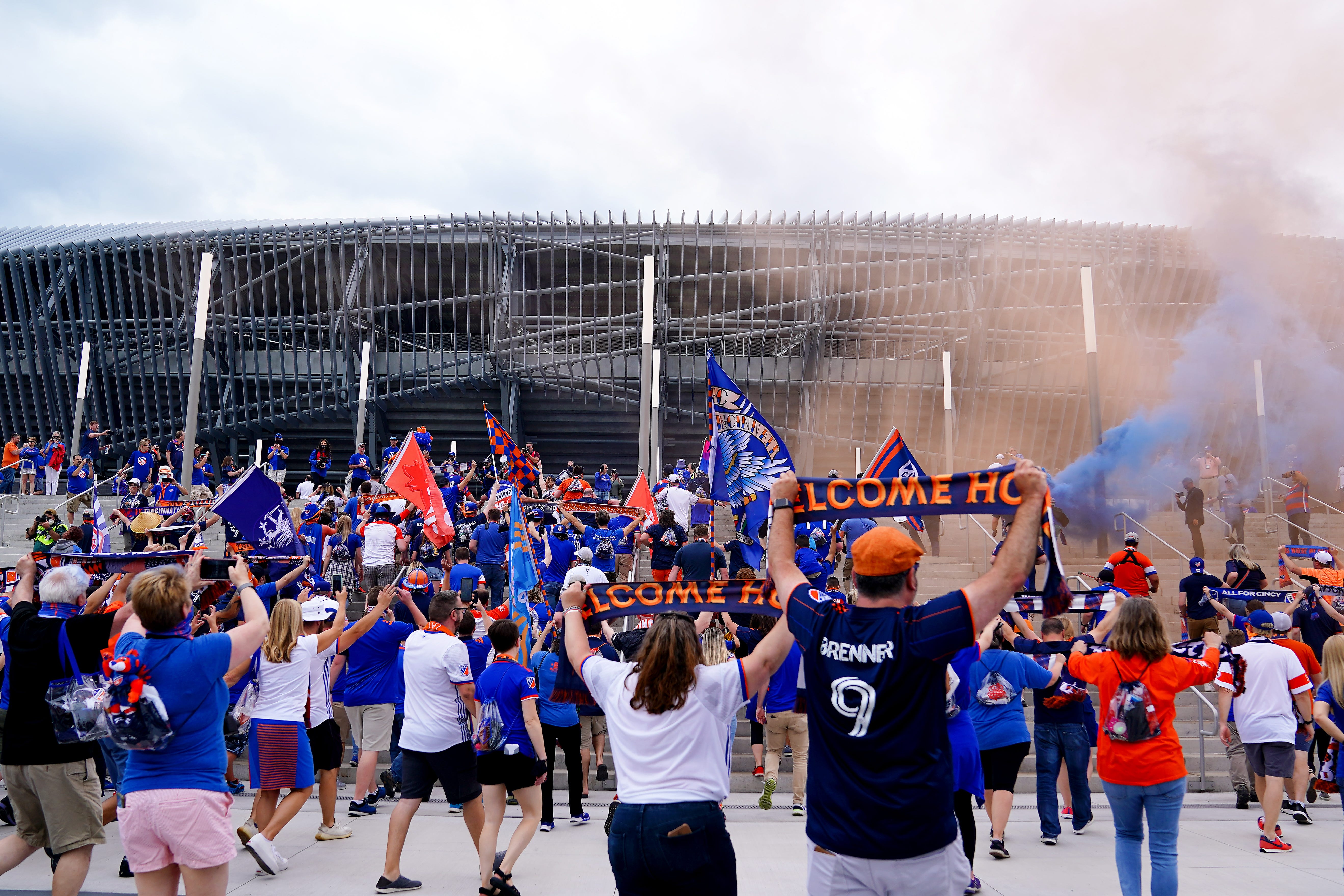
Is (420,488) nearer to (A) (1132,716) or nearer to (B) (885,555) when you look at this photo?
(A) (1132,716)

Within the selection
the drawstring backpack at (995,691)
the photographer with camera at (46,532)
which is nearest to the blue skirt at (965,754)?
the drawstring backpack at (995,691)

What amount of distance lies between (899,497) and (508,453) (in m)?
8.94

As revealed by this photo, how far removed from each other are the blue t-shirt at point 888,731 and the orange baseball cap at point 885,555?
0.12 meters

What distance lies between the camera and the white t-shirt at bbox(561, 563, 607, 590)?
6110mm

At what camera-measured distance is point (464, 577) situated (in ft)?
35.3

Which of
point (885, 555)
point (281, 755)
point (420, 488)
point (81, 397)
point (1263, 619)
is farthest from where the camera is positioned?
point (81, 397)

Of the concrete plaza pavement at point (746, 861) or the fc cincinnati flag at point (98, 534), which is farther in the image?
the fc cincinnati flag at point (98, 534)

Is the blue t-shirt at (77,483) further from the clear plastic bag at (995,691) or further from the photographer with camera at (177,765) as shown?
the clear plastic bag at (995,691)

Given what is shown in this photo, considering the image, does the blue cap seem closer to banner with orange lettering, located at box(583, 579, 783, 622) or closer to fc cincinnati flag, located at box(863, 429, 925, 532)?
fc cincinnati flag, located at box(863, 429, 925, 532)

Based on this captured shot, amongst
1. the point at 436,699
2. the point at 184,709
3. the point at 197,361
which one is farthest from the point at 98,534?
the point at 184,709

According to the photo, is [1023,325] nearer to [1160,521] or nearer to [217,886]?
[1160,521]

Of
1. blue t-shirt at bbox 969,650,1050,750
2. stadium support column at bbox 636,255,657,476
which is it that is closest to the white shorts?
blue t-shirt at bbox 969,650,1050,750

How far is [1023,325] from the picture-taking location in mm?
31953

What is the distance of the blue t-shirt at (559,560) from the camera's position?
36.6 feet
